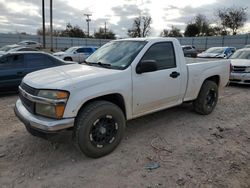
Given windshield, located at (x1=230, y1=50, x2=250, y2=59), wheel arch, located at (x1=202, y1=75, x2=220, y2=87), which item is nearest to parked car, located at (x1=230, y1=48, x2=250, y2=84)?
windshield, located at (x1=230, y1=50, x2=250, y2=59)

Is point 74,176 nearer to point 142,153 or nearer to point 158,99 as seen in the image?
point 142,153

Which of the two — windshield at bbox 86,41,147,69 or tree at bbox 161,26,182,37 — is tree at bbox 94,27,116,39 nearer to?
tree at bbox 161,26,182,37

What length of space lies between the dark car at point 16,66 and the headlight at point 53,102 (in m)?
4.80

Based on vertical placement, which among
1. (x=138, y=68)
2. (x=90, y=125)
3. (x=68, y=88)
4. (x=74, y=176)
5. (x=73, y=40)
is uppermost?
(x=73, y=40)

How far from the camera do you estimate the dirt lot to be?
316cm

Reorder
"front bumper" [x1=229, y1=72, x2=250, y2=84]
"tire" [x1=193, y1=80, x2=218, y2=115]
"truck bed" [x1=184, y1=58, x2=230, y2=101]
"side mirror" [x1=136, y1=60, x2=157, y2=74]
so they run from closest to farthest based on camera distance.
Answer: "side mirror" [x1=136, y1=60, x2=157, y2=74], "truck bed" [x1=184, y1=58, x2=230, y2=101], "tire" [x1=193, y1=80, x2=218, y2=115], "front bumper" [x1=229, y1=72, x2=250, y2=84]

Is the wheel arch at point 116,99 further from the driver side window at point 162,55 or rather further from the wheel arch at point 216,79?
the wheel arch at point 216,79

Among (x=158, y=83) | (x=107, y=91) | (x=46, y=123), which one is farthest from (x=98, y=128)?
(x=158, y=83)

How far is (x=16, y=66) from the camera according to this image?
301 inches

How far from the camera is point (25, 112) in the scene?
12.0 feet

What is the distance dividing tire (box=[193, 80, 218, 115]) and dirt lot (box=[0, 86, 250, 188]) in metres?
0.46

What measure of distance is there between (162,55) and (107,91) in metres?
1.56

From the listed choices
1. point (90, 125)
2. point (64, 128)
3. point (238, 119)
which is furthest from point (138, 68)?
point (238, 119)

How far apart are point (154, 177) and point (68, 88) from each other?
167 cm
